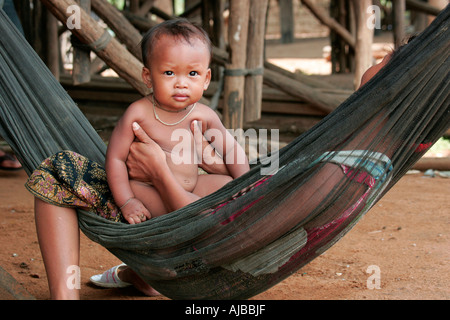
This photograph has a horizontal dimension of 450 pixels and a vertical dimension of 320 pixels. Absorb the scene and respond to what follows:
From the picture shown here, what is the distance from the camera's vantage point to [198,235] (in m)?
1.61

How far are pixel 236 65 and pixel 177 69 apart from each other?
216 centimetres

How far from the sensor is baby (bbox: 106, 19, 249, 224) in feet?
5.92

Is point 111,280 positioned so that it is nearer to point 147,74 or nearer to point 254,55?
point 147,74

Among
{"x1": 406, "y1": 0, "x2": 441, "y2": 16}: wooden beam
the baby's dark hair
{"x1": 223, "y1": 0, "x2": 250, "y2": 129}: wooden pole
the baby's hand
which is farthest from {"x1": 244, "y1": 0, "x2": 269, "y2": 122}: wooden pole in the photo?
{"x1": 406, "y1": 0, "x2": 441, "y2": 16}: wooden beam

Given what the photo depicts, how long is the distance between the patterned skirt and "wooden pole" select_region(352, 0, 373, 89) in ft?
9.60

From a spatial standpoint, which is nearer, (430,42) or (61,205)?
(430,42)

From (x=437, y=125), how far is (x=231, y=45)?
240 cm

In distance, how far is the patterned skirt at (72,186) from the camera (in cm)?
176

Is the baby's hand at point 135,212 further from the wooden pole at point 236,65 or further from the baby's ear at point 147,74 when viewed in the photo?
the wooden pole at point 236,65

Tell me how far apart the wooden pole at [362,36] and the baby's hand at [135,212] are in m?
2.93

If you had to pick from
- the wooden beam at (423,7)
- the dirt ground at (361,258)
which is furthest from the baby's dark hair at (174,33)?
the wooden beam at (423,7)

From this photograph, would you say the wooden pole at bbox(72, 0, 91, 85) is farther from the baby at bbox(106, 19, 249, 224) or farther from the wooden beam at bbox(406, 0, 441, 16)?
the wooden beam at bbox(406, 0, 441, 16)
